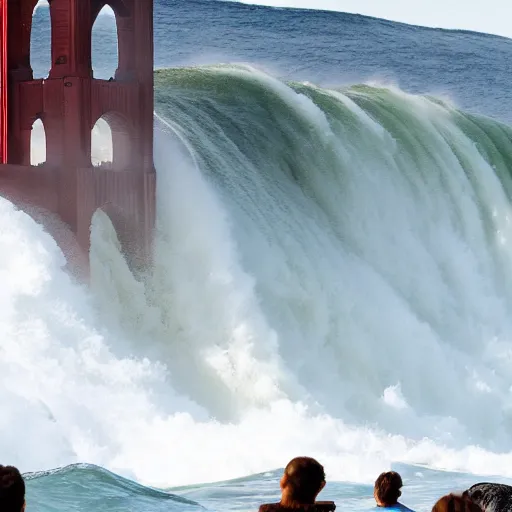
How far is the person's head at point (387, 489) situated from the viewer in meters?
6.52

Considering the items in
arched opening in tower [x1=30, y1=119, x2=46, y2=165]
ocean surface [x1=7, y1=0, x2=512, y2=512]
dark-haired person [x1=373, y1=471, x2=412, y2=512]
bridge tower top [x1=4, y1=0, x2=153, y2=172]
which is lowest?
ocean surface [x1=7, y1=0, x2=512, y2=512]

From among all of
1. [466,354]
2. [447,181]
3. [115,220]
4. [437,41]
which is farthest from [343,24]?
[115,220]

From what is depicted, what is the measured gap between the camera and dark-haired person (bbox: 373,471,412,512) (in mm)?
6520

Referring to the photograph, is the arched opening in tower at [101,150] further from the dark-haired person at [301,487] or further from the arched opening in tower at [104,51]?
the arched opening in tower at [104,51]

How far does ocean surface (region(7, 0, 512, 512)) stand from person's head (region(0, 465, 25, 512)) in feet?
28.8

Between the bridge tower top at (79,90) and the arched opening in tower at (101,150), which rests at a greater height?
the bridge tower top at (79,90)

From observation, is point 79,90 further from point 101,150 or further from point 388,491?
point 388,491

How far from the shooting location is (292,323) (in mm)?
21344

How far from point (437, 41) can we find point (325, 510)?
6663cm

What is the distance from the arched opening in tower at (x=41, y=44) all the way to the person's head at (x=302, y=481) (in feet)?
176

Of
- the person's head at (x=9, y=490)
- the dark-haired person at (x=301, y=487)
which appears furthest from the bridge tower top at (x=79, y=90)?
the person's head at (x=9, y=490)

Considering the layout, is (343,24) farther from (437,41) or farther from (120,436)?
(120,436)

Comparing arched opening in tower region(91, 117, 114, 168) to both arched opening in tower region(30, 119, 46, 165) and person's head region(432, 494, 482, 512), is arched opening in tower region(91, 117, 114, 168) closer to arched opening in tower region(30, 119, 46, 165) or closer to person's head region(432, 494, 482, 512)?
arched opening in tower region(30, 119, 46, 165)

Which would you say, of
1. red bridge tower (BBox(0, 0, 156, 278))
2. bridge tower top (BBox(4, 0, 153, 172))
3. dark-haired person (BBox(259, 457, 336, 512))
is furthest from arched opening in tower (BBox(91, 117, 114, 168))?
dark-haired person (BBox(259, 457, 336, 512))
